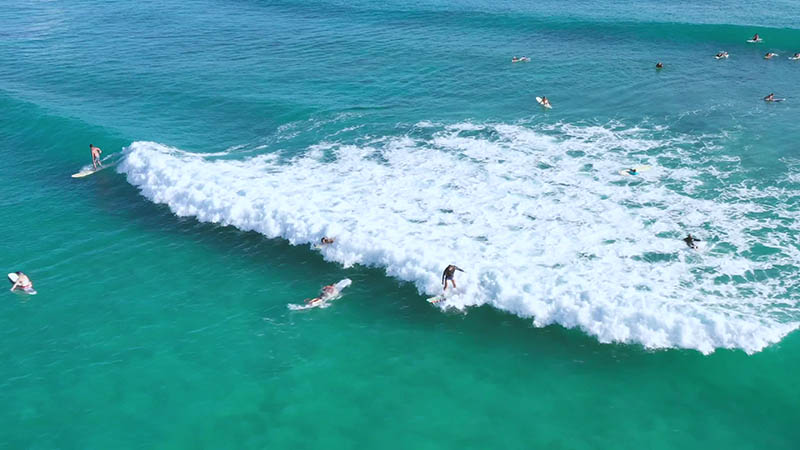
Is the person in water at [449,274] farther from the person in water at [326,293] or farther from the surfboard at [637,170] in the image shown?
the surfboard at [637,170]

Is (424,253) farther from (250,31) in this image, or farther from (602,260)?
(250,31)

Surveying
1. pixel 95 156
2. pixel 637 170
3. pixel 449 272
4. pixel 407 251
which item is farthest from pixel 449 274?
pixel 95 156

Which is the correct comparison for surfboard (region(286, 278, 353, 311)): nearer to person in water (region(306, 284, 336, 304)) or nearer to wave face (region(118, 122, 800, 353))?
person in water (region(306, 284, 336, 304))

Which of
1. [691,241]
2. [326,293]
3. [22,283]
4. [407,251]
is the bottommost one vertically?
[22,283]

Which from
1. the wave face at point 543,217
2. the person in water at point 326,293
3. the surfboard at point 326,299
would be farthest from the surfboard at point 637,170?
the person in water at point 326,293

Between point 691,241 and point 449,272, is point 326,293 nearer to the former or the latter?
point 449,272

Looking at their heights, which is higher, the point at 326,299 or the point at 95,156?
the point at 95,156

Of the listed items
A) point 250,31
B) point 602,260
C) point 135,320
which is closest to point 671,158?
point 602,260

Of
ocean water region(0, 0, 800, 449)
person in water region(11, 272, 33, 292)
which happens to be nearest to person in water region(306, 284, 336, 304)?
ocean water region(0, 0, 800, 449)
